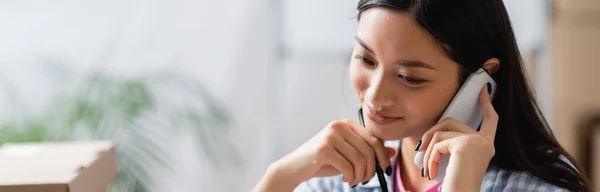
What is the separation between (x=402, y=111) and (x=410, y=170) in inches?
8.0

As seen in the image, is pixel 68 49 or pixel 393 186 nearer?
pixel 393 186

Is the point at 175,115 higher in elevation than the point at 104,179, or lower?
lower

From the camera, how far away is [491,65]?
1.04m

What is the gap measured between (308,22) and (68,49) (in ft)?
2.35

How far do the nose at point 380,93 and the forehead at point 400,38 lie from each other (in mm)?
40

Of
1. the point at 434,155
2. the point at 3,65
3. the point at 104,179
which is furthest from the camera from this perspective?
the point at 3,65

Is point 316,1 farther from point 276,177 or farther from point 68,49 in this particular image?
point 276,177

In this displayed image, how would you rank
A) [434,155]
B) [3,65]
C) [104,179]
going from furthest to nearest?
1. [3,65]
2. [104,179]
3. [434,155]

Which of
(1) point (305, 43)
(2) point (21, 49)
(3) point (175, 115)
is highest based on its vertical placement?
(2) point (21, 49)

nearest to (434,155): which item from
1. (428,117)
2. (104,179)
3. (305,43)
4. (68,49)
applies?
(428,117)

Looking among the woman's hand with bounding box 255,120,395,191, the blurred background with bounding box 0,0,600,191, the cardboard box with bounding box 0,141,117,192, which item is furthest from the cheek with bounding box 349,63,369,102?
the blurred background with bounding box 0,0,600,191

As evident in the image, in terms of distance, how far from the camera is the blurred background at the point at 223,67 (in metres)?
1.92

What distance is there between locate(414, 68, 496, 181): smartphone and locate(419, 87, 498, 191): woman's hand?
0.5 inches

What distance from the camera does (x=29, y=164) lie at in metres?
1.03
